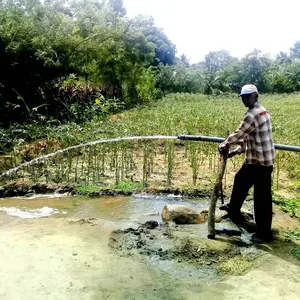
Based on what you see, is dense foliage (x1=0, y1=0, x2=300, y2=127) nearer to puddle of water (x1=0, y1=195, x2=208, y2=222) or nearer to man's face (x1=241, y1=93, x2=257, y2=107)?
puddle of water (x1=0, y1=195, x2=208, y2=222)

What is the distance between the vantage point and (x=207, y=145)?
823 cm

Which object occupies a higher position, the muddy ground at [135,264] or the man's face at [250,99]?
the man's face at [250,99]

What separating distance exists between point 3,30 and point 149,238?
7.81 metres

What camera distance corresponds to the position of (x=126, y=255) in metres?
3.87

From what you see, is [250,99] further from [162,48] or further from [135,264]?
[162,48]

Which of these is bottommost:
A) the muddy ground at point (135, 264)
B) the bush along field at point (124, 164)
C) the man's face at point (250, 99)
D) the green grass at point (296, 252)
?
the green grass at point (296, 252)

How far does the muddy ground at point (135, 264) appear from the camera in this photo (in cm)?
318

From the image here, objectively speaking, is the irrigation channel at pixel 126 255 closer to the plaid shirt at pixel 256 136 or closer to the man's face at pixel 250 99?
the plaid shirt at pixel 256 136

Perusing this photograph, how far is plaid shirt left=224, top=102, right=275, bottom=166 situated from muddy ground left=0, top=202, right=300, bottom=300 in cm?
90

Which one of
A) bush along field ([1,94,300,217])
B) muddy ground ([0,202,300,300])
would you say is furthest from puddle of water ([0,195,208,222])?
muddy ground ([0,202,300,300])

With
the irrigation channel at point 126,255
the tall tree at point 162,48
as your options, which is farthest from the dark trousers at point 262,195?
the tall tree at point 162,48

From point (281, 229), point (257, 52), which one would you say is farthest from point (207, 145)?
point (257, 52)

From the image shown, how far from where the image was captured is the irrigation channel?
10.5 feet


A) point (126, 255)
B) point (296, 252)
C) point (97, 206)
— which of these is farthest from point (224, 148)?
point (97, 206)
